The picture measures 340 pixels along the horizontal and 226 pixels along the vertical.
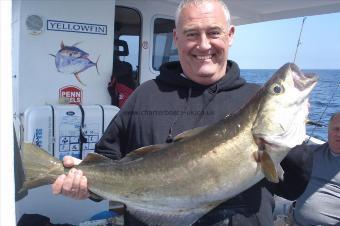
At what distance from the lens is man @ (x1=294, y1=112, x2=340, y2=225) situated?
520cm

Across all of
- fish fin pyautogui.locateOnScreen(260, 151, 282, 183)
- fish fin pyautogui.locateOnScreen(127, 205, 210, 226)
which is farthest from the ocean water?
fish fin pyautogui.locateOnScreen(127, 205, 210, 226)

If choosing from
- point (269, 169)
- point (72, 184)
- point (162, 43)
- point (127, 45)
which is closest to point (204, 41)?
point (269, 169)

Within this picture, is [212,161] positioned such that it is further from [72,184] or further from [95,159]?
[72,184]

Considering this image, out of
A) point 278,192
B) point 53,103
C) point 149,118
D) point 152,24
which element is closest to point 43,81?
point 53,103

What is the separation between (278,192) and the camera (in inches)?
103

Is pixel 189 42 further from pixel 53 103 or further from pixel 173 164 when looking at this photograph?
pixel 53 103

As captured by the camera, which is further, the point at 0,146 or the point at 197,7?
the point at 197,7

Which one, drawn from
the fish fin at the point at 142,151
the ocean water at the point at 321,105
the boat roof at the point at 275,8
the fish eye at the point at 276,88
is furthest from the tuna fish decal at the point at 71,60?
the fish eye at the point at 276,88

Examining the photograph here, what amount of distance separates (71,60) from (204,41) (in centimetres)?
402

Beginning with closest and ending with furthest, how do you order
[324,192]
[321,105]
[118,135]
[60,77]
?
[118,135], [324,192], [60,77], [321,105]

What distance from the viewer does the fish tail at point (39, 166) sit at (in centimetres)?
255

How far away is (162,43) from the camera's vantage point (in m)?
8.20

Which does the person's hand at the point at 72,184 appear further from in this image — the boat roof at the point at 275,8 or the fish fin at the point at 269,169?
the boat roof at the point at 275,8

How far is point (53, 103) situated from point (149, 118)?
150 inches
